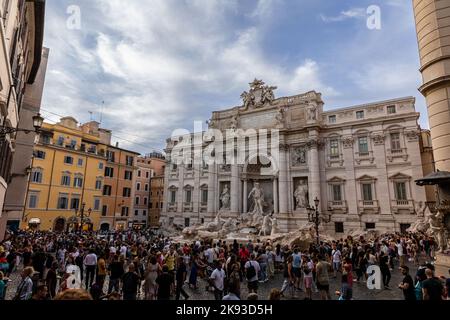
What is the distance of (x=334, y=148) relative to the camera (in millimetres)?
25578

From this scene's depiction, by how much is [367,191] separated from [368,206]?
4.41 feet

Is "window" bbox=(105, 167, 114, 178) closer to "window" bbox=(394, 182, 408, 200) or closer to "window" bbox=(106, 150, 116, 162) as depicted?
"window" bbox=(106, 150, 116, 162)

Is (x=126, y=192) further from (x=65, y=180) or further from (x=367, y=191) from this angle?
(x=367, y=191)

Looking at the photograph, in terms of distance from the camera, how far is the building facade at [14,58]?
680 cm

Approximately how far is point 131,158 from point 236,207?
61.8 ft

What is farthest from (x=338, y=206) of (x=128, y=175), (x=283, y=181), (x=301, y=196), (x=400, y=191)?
(x=128, y=175)

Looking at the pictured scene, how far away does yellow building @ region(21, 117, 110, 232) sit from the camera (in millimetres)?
27531

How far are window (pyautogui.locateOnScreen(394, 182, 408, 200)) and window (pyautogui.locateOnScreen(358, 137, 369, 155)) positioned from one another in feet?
12.0

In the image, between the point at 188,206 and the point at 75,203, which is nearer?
the point at 75,203

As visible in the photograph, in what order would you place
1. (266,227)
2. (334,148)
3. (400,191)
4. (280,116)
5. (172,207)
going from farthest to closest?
(172,207) → (280,116) → (334,148) → (266,227) → (400,191)


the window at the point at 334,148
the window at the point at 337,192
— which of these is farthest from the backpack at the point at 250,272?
the window at the point at 334,148

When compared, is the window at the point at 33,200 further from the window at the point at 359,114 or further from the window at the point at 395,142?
the window at the point at 395,142

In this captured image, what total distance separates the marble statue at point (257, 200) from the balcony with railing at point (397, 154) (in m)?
12.1

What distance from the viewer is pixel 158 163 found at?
1887 inches
